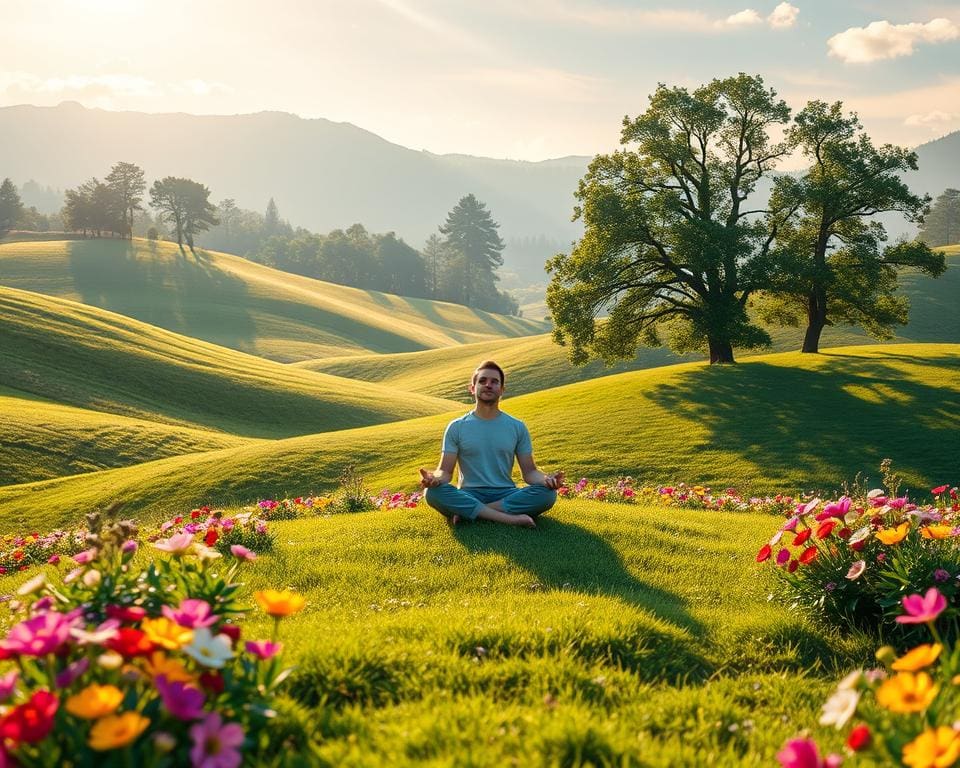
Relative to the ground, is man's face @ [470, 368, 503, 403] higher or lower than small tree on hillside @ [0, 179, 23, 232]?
lower

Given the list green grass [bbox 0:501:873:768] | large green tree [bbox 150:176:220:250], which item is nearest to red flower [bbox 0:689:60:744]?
green grass [bbox 0:501:873:768]

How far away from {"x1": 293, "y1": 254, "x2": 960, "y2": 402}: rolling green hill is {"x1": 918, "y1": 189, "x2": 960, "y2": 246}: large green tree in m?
67.4

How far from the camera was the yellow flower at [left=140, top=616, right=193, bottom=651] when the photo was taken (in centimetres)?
263

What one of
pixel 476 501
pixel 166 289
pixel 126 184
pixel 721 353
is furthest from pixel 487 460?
pixel 126 184

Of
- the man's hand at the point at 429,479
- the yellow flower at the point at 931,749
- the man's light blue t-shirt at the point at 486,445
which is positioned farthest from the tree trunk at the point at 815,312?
the yellow flower at the point at 931,749

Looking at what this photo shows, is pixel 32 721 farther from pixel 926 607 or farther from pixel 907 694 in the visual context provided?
pixel 926 607

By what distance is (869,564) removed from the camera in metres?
6.08

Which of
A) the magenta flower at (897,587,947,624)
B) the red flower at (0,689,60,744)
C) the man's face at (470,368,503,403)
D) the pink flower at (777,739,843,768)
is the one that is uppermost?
the man's face at (470,368,503,403)

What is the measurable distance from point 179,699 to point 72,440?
1146 inches

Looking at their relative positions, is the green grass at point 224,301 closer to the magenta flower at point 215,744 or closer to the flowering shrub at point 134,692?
the flowering shrub at point 134,692

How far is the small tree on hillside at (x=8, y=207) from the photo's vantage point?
124000mm

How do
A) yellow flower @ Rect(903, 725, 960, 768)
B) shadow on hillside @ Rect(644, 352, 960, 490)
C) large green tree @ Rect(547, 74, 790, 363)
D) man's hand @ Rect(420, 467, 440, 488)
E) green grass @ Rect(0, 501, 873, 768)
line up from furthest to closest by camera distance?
large green tree @ Rect(547, 74, 790, 363), shadow on hillside @ Rect(644, 352, 960, 490), man's hand @ Rect(420, 467, 440, 488), green grass @ Rect(0, 501, 873, 768), yellow flower @ Rect(903, 725, 960, 768)

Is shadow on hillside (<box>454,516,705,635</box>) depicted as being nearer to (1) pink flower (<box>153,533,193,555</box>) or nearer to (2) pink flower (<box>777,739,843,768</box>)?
(2) pink flower (<box>777,739,843,768</box>)

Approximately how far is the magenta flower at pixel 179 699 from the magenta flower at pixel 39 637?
1.30 ft
